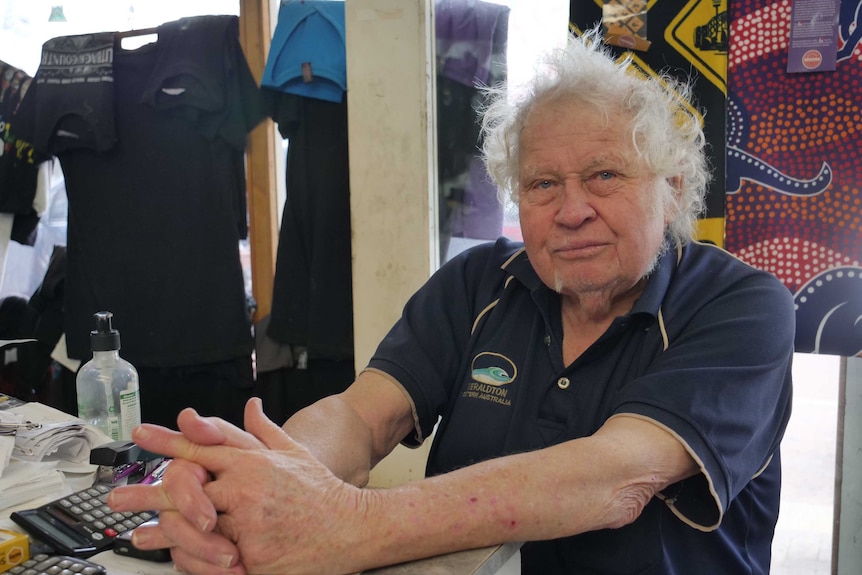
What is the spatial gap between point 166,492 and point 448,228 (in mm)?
1879

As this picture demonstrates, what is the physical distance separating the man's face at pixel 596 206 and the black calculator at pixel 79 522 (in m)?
0.80

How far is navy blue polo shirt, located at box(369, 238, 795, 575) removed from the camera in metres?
1.12

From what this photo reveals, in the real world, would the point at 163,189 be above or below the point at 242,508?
above

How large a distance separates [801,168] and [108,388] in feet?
5.62

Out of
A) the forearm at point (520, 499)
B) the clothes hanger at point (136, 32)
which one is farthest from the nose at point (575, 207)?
the clothes hanger at point (136, 32)

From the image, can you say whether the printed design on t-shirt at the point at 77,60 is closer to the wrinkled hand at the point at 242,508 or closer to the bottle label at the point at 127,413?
the bottle label at the point at 127,413

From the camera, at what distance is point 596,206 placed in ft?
4.41

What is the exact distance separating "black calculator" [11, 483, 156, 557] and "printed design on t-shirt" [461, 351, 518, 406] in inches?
23.4

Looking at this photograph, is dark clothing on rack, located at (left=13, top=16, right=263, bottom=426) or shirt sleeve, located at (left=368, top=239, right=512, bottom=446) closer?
shirt sleeve, located at (left=368, top=239, right=512, bottom=446)

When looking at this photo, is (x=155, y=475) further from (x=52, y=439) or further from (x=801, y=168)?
(x=801, y=168)

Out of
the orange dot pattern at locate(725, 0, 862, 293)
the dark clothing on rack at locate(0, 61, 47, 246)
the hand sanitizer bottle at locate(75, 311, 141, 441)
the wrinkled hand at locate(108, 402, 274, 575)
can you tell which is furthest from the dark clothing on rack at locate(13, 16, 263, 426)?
the wrinkled hand at locate(108, 402, 274, 575)

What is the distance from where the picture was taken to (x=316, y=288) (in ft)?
9.08

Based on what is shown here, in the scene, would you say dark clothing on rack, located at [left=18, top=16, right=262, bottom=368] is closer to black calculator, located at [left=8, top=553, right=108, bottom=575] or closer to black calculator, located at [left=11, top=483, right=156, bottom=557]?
black calculator, located at [left=11, top=483, right=156, bottom=557]

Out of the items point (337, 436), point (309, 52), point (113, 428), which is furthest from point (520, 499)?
point (309, 52)
